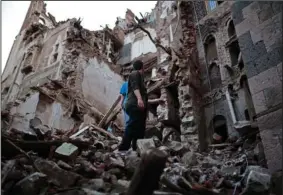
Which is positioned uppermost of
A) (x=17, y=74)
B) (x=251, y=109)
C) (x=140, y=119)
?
(x=17, y=74)

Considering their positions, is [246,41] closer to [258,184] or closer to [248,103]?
[258,184]

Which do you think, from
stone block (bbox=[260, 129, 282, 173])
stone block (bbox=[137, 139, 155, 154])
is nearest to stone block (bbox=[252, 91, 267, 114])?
stone block (bbox=[260, 129, 282, 173])

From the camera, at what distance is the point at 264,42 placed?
15.1 ft

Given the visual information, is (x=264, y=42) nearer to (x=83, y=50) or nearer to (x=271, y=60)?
(x=271, y=60)

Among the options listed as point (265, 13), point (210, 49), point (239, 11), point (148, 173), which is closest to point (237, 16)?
point (239, 11)

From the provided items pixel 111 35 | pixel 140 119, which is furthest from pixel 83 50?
pixel 140 119

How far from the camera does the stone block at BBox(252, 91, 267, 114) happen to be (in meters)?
4.21

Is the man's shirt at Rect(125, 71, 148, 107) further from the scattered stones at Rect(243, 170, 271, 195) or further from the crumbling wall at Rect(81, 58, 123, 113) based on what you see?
the crumbling wall at Rect(81, 58, 123, 113)

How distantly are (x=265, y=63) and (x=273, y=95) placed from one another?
63 centimetres

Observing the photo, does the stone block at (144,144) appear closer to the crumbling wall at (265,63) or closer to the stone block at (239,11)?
the crumbling wall at (265,63)

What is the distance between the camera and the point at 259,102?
14.1ft

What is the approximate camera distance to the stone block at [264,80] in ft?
13.9

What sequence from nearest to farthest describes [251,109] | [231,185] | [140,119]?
[231,185]
[140,119]
[251,109]

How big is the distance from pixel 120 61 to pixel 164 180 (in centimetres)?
2846
